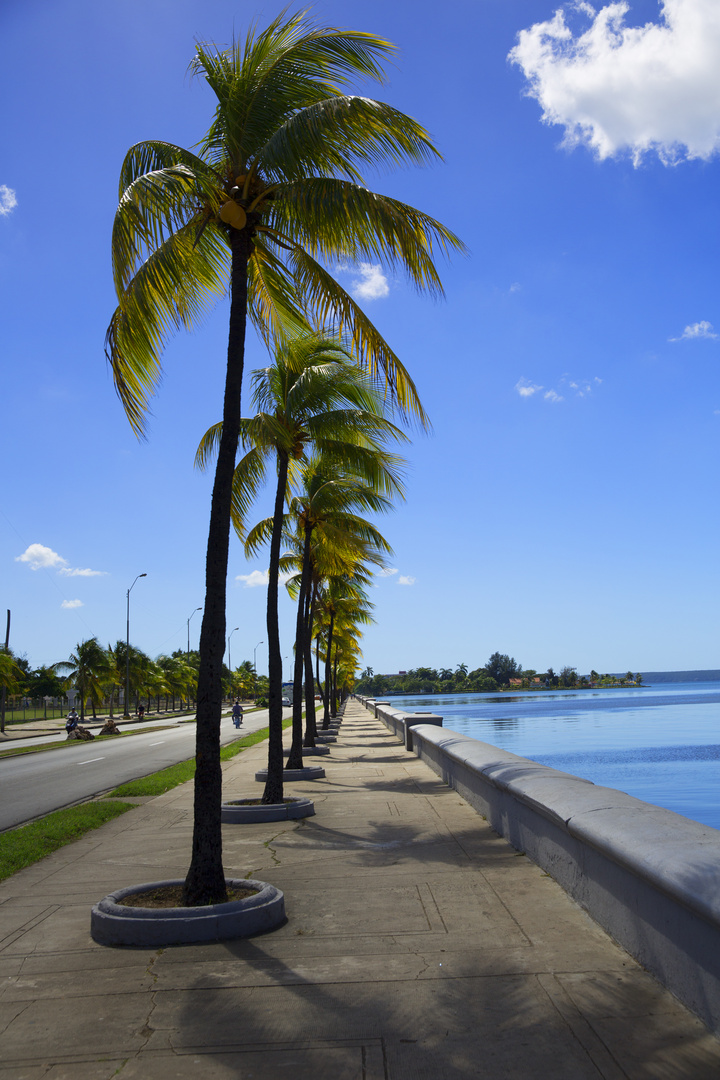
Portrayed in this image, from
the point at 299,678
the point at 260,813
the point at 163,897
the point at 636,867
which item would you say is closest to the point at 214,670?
the point at 163,897

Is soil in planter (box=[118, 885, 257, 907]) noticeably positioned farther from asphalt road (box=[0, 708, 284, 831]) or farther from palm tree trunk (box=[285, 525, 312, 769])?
palm tree trunk (box=[285, 525, 312, 769])

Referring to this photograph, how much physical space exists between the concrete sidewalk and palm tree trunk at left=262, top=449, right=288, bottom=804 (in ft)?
11.4

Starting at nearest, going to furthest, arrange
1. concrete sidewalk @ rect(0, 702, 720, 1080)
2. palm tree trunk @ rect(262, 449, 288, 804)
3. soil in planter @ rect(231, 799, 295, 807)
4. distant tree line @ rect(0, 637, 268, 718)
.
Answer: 1. concrete sidewalk @ rect(0, 702, 720, 1080)
2. soil in planter @ rect(231, 799, 295, 807)
3. palm tree trunk @ rect(262, 449, 288, 804)
4. distant tree line @ rect(0, 637, 268, 718)

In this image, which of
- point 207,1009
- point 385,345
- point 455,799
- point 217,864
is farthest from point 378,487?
point 207,1009

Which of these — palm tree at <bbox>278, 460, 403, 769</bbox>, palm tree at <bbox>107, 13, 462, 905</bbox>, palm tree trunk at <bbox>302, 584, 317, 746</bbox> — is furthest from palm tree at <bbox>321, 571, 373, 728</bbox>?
palm tree at <bbox>107, 13, 462, 905</bbox>

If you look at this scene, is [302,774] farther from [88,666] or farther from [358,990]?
[88,666]

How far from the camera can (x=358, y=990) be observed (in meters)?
4.39

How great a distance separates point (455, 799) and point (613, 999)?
25.8 ft

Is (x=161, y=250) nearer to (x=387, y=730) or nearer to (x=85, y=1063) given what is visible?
(x=85, y=1063)

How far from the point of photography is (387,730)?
34.5 metres

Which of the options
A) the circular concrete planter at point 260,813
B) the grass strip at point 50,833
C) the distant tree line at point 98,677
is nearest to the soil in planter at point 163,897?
the grass strip at point 50,833

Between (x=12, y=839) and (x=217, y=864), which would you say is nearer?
(x=217, y=864)

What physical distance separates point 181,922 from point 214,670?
71.1 inches

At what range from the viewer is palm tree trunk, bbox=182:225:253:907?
600 cm
